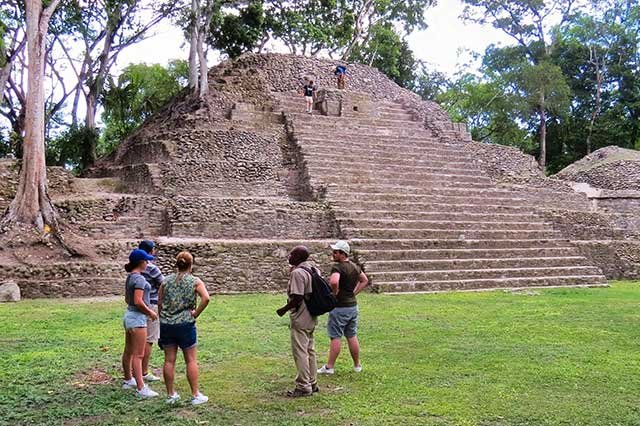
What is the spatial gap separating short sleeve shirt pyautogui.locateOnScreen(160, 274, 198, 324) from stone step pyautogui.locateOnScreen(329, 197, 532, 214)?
9.62 metres

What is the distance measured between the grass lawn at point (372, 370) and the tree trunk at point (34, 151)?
276 cm

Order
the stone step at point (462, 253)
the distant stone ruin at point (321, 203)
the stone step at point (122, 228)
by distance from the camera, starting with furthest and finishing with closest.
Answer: the stone step at point (122, 228) → the stone step at point (462, 253) → the distant stone ruin at point (321, 203)

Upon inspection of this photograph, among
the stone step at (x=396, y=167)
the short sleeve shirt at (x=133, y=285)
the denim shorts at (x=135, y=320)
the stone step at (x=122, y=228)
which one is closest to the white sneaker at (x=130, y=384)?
the denim shorts at (x=135, y=320)

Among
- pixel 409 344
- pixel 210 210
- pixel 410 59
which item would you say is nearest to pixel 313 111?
pixel 210 210

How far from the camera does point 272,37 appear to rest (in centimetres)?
2767

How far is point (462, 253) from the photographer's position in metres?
13.8

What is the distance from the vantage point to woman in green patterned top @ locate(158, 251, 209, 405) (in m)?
4.82

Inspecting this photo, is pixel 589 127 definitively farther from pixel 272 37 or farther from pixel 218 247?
pixel 218 247

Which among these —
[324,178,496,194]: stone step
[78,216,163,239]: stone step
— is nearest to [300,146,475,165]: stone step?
[324,178,496,194]: stone step

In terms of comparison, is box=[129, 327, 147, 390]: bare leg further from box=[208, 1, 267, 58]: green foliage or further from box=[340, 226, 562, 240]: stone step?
box=[208, 1, 267, 58]: green foliage

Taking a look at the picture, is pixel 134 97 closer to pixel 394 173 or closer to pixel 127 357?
pixel 394 173

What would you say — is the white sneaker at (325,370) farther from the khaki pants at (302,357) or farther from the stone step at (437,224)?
the stone step at (437,224)

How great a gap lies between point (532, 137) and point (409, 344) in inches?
1236

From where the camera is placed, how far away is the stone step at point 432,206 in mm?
14828
